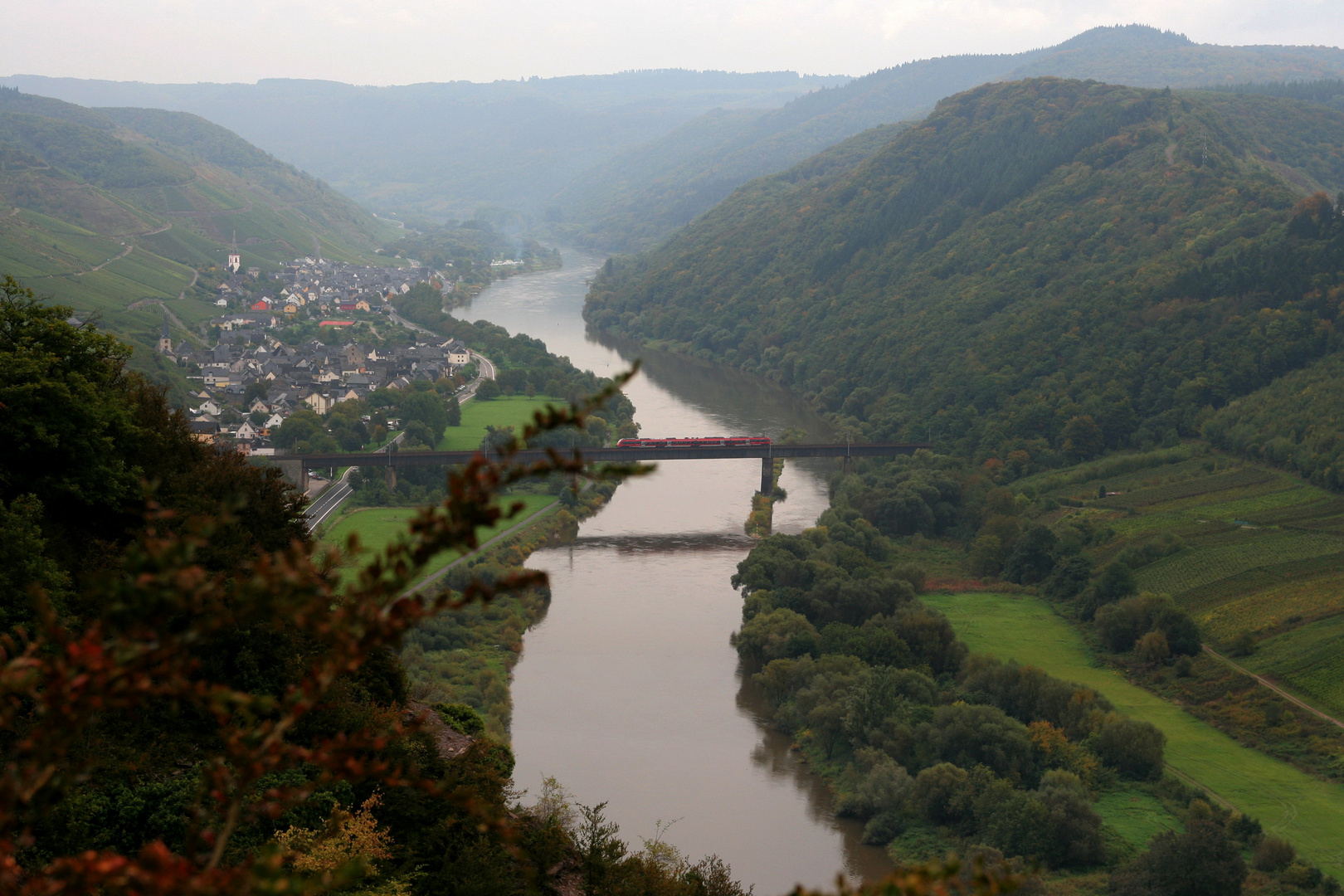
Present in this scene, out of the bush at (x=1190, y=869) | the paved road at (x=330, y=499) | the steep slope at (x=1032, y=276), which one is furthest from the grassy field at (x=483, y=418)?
the bush at (x=1190, y=869)

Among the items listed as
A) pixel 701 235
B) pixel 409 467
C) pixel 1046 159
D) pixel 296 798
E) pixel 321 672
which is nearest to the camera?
pixel 321 672

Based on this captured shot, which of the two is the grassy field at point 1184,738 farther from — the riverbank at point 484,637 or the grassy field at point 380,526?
the grassy field at point 380,526

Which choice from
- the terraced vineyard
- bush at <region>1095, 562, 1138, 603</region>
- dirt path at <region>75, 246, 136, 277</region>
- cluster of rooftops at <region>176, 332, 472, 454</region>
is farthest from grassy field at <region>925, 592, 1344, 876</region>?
dirt path at <region>75, 246, 136, 277</region>

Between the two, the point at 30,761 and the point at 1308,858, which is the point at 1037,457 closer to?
the point at 1308,858

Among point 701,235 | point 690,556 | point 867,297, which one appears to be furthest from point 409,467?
point 701,235

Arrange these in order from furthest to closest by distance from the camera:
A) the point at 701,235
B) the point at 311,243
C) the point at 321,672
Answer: the point at 311,243
the point at 701,235
the point at 321,672

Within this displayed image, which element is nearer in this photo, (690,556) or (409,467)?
(690,556)
